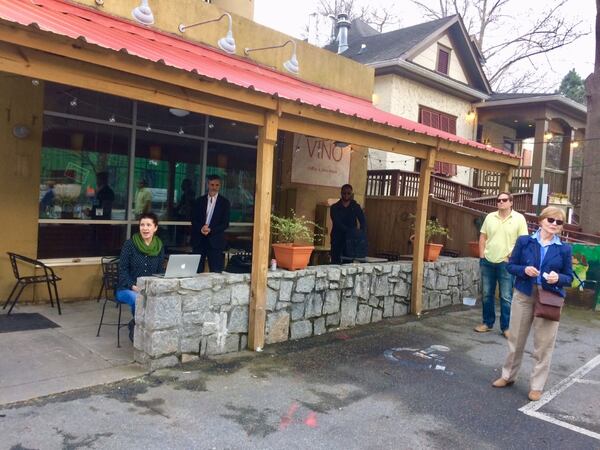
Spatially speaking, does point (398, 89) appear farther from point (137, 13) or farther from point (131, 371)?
point (131, 371)

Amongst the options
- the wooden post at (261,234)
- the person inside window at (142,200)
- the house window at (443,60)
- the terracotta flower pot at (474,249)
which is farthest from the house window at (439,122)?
the wooden post at (261,234)

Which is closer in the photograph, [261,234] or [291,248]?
[261,234]

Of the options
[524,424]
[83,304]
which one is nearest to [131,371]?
[83,304]

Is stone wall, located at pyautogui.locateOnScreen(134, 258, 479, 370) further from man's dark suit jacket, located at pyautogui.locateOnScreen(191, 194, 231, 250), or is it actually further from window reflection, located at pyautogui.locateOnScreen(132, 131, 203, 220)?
window reflection, located at pyautogui.locateOnScreen(132, 131, 203, 220)

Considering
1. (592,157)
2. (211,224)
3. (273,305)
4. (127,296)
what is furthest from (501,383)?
(592,157)

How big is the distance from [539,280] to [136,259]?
142 inches

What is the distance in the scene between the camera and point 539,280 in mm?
4312

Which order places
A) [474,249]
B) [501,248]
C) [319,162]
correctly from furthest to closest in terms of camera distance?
[319,162] < [474,249] < [501,248]

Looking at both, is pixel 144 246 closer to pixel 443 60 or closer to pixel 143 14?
pixel 143 14

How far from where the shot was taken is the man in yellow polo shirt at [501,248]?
6.22 m

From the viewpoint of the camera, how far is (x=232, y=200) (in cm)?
859

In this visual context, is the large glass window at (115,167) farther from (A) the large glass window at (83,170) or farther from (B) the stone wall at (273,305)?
(B) the stone wall at (273,305)

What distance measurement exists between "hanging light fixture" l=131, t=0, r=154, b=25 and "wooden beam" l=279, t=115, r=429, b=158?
2632mm

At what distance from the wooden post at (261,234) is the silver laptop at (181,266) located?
A: 702mm
